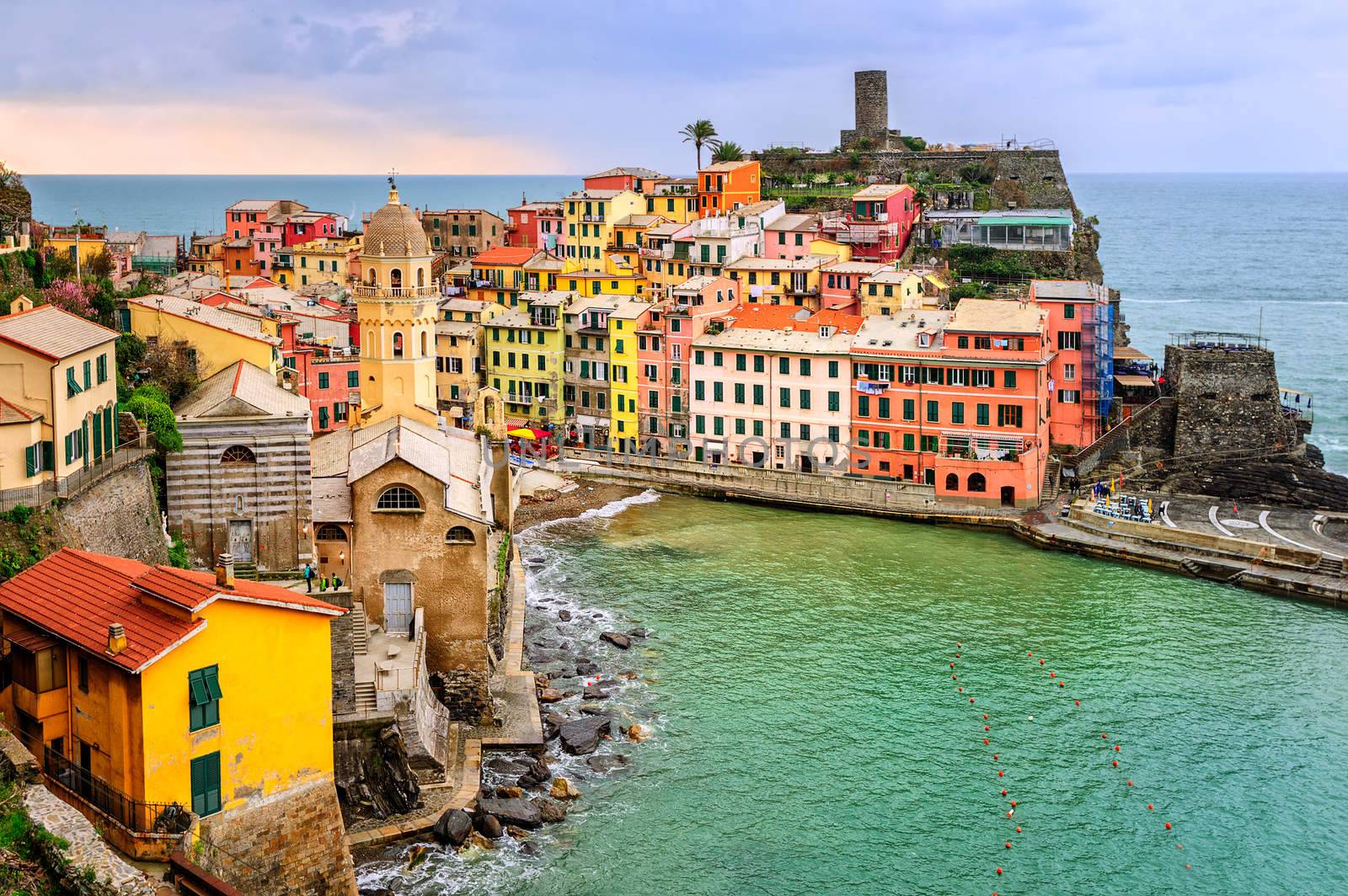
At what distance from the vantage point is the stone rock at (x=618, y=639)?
4572cm

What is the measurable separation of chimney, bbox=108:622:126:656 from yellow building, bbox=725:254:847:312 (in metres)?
56.9

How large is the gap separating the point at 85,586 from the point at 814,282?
56.5 meters

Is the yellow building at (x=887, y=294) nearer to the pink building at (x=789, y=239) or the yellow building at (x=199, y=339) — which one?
the pink building at (x=789, y=239)

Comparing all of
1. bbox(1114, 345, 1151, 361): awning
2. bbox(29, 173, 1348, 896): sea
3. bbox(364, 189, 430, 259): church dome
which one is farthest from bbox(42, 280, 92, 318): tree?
bbox(1114, 345, 1151, 361): awning

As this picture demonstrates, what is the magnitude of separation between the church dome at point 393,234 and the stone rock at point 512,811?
22057 millimetres

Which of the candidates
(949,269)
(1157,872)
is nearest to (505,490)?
(1157,872)

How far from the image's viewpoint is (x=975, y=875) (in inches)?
1254

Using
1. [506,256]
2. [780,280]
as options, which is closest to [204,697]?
[780,280]

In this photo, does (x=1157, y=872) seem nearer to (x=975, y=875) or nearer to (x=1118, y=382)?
(x=975, y=875)

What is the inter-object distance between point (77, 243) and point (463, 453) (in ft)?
64.2

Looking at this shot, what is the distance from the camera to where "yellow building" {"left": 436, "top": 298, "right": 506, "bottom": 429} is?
79.3m

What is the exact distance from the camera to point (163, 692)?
2419 centimetres

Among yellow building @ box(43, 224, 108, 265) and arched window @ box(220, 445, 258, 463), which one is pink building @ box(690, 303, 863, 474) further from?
arched window @ box(220, 445, 258, 463)

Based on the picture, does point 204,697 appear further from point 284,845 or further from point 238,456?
point 238,456
